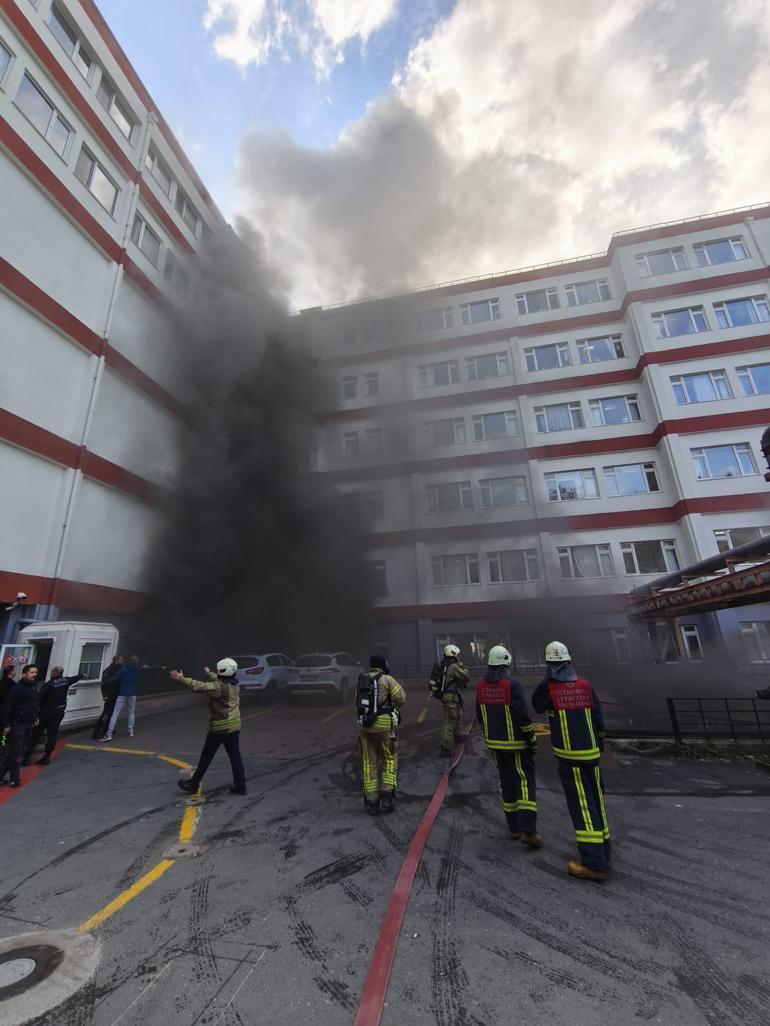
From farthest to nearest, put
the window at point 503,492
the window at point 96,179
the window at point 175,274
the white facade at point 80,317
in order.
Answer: the window at point 503,492 < the window at point 175,274 < the window at point 96,179 < the white facade at point 80,317

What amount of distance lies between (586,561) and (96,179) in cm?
2285

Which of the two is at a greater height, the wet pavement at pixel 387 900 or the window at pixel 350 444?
A: the window at pixel 350 444

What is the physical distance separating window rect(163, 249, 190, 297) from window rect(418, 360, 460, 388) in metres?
11.8

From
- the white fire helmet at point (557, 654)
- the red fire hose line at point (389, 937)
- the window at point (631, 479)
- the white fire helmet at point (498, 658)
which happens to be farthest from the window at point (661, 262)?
the red fire hose line at point (389, 937)

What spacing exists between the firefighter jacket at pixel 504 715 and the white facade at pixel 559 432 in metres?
15.3

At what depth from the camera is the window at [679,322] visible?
2020 centimetres

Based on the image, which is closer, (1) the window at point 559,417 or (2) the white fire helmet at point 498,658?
(2) the white fire helmet at point 498,658

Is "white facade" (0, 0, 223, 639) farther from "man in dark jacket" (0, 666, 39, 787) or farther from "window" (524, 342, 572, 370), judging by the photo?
"window" (524, 342, 572, 370)

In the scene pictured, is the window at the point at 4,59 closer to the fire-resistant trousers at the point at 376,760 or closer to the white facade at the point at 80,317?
the white facade at the point at 80,317

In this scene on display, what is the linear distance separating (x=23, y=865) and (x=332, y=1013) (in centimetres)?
311

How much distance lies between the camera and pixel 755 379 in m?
18.8

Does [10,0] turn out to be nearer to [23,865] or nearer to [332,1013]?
[23,865]

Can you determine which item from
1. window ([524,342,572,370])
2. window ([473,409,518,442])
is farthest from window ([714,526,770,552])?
window ([524,342,572,370])

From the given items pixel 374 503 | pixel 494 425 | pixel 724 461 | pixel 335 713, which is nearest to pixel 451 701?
pixel 335 713
